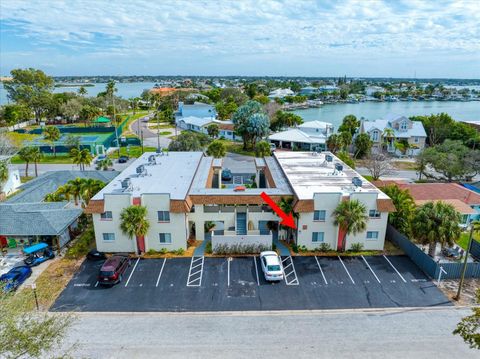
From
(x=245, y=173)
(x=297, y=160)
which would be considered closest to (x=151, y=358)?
(x=297, y=160)

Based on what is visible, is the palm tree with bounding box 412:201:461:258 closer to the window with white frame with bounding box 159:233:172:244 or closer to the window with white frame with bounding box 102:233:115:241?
the window with white frame with bounding box 159:233:172:244

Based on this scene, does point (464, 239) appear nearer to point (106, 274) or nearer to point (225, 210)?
point (225, 210)

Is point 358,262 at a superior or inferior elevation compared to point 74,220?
inferior

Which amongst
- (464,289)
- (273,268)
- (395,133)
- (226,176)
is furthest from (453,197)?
(395,133)

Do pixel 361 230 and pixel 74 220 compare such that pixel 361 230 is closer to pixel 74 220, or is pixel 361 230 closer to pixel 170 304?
pixel 170 304

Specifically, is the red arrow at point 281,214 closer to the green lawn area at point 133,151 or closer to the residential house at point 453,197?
the residential house at point 453,197
